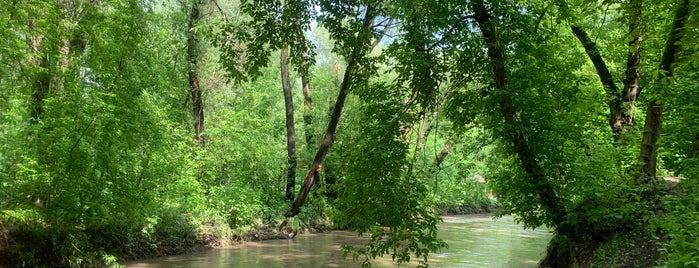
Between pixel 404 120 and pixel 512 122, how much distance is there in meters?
1.93

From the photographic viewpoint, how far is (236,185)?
66.8 ft

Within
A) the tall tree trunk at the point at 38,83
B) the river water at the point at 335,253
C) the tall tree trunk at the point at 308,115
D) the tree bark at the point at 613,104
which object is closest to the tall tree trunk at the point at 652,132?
the tree bark at the point at 613,104

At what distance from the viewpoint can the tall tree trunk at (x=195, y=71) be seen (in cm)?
1992

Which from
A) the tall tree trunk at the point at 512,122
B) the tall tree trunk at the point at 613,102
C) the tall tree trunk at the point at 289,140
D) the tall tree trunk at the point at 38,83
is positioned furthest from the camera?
the tall tree trunk at the point at 289,140

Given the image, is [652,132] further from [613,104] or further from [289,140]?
[289,140]

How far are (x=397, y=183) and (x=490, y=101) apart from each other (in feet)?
6.94

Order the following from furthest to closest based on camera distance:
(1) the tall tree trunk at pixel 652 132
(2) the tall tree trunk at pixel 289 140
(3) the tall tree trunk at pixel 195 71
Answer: (2) the tall tree trunk at pixel 289 140 → (3) the tall tree trunk at pixel 195 71 → (1) the tall tree trunk at pixel 652 132

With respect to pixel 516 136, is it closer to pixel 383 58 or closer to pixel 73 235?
pixel 383 58

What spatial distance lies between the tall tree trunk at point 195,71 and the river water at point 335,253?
580 centimetres

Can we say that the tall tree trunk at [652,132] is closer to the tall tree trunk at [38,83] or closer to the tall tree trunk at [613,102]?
the tall tree trunk at [613,102]

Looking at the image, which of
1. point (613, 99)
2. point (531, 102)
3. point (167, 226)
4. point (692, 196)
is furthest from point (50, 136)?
point (613, 99)

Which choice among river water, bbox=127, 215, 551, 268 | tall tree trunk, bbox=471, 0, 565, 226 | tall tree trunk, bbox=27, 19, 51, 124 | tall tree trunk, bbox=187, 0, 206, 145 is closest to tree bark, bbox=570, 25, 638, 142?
tall tree trunk, bbox=471, 0, 565, 226

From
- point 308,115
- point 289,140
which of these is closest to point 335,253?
point 289,140

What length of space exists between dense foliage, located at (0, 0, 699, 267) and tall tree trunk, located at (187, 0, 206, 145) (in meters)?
6.19
